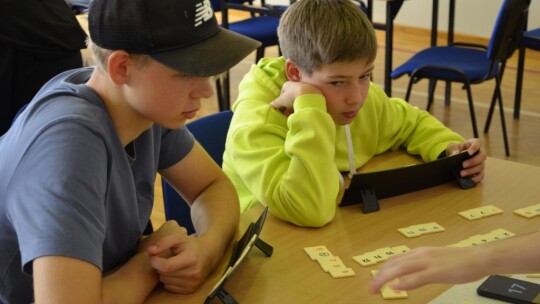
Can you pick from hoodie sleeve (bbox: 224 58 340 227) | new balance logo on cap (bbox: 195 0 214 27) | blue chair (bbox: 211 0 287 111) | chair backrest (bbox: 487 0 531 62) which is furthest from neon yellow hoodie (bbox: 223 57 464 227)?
blue chair (bbox: 211 0 287 111)

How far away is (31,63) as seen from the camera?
2787mm

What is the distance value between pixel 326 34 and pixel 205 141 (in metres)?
0.51

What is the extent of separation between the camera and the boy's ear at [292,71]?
202cm

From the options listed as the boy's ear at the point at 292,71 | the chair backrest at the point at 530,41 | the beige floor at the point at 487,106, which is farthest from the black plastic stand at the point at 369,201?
the chair backrest at the point at 530,41

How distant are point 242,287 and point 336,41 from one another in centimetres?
74

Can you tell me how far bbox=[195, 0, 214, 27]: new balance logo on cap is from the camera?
1.38 meters

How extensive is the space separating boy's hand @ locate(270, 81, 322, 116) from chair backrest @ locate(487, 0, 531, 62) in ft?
7.86

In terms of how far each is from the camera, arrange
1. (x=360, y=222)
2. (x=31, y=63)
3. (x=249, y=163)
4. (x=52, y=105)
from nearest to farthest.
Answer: (x=52, y=105)
(x=360, y=222)
(x=249, y=163)
(x=31, y=63)

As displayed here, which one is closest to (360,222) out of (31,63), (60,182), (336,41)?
(336,41)

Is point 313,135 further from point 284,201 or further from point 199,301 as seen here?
point 199,301

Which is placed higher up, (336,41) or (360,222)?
(336,41)

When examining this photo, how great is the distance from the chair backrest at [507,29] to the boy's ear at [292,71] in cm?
234

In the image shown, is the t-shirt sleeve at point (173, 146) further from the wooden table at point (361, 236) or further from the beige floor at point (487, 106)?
the beige floor at point (487, 106)

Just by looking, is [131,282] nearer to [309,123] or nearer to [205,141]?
[309,123]
